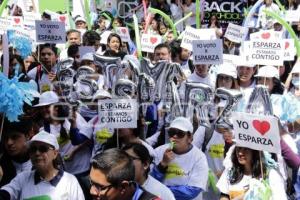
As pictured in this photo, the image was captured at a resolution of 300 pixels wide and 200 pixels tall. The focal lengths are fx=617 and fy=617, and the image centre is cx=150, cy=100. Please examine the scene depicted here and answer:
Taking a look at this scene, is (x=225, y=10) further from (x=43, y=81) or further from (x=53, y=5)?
(x=43, y=81)

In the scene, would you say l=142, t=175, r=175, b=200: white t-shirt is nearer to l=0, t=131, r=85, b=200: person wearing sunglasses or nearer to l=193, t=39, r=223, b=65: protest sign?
l=0, t=131, r=85, b=200: person wearing sunglasses

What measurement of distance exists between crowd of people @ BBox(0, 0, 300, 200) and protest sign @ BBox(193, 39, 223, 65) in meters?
0.10

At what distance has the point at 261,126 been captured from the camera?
14.5 ft

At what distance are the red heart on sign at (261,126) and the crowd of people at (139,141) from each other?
6.6 inches

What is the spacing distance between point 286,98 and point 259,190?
5.24 feet

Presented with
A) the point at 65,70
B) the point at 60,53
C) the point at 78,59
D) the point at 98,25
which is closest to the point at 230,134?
the point at 65,70

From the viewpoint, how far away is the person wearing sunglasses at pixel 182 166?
191 inches

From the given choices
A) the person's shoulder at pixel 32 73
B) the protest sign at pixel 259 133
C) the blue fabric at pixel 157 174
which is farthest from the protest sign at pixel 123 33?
the protest sign at pixel 259 133

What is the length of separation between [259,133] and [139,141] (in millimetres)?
1097

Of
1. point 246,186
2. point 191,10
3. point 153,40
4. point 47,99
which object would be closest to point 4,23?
point 153,40

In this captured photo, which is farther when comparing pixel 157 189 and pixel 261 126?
pixel 261 126

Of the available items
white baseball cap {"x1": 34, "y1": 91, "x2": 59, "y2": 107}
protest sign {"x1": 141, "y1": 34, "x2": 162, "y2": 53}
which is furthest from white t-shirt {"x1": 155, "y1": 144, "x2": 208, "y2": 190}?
protest sign {"x1": 141, "y1": 34, "x2": 162, "y2": 53}

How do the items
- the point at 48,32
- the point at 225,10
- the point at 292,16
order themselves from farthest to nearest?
the point at 225,10 < the point at 292,16 < the point at 48,32

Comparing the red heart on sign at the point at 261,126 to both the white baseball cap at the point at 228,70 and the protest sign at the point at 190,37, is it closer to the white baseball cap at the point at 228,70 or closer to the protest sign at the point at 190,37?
the white baseball cap at the point at 228,70
